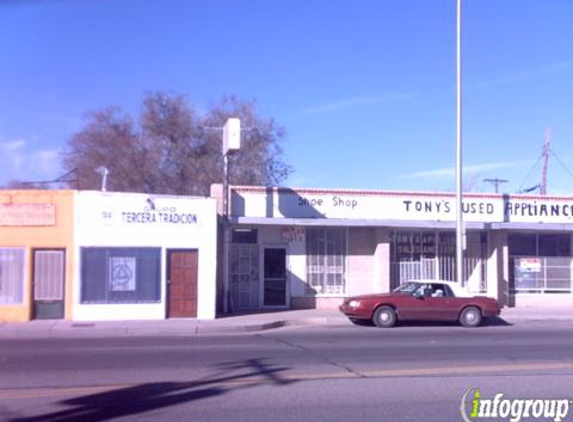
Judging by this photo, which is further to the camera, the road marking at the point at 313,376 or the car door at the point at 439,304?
the car door at the point at 439,304

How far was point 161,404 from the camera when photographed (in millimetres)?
9328

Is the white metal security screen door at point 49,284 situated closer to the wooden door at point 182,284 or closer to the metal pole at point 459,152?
the wooden door at point 182,284

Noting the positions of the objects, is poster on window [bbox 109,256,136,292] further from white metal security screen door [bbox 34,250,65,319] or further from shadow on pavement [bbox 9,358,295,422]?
shadow on pavement [bbox 9,358,295,422]

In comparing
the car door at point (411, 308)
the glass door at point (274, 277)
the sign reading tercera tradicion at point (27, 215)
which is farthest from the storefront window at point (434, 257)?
the sign reading tercera tradicion at point (27, 215)

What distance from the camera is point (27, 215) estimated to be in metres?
21.7

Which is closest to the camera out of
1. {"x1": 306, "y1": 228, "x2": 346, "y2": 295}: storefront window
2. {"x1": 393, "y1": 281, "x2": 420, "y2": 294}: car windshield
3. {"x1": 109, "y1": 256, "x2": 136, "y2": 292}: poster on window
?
{"x1": 393, "y1": 281, "x2": 420, "y2": 294}: car windshield

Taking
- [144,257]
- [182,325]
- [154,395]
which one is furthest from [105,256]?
[154,395]

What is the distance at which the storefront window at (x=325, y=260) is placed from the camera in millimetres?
25953

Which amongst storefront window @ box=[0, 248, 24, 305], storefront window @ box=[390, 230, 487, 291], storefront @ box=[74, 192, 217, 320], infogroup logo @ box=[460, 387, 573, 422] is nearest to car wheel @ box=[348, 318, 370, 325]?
storefront @ box=[74, 192, 217, 320]

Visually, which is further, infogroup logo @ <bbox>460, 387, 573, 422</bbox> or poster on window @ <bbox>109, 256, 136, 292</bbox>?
poster on window @ <bbox>109, 256, 136, 292</bbox>

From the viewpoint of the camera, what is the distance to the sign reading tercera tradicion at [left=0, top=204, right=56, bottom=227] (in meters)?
21.6

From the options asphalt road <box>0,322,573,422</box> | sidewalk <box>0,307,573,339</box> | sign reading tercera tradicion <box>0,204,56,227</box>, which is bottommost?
sidewalk <box>0,307,573,339</box>

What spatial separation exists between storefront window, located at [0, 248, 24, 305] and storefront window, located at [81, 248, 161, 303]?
171cm

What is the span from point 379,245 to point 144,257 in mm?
8183
